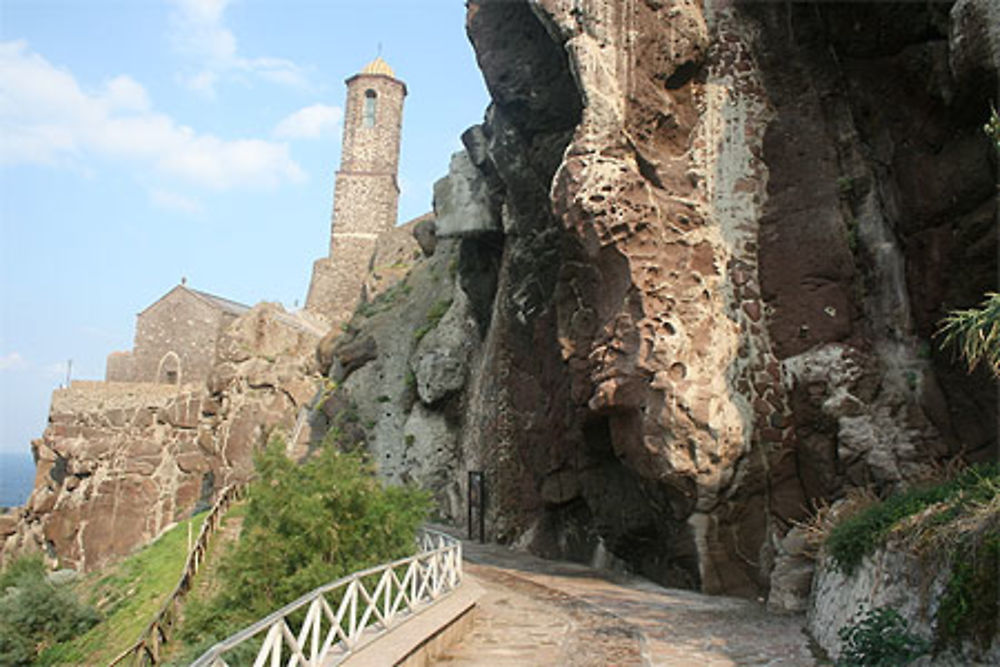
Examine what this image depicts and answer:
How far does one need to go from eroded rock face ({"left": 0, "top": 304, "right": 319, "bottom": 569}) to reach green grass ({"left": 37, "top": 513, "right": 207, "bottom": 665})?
6408 mm

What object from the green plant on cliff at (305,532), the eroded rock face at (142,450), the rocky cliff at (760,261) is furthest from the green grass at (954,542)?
the eroded rock face at (142,450)

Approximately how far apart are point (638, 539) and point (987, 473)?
6560mm

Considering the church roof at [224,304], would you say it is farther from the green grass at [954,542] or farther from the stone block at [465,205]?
the green grass at [954,542]

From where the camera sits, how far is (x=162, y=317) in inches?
1277

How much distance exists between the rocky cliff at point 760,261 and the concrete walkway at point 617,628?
1.04 meters

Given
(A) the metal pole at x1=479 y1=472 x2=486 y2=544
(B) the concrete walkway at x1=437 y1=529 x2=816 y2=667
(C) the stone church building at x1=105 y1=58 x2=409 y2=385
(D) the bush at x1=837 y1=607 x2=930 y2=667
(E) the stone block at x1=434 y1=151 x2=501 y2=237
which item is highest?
(C) the stone church building at x1=105 y1=58 x2=409 y2=385

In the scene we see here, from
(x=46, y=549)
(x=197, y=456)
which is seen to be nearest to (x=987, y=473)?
(x=197, y=456)

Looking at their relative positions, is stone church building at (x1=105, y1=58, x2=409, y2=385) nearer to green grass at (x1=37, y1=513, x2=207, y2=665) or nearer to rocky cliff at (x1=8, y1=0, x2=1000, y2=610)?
green grass at (x1=37, y1=513, x2=207, y2=665)

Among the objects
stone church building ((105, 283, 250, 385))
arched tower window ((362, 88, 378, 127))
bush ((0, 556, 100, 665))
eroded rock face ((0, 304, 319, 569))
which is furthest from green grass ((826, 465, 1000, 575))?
arched tower window ((362, 88, 378, 127))

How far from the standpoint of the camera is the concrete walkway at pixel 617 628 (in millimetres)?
7805

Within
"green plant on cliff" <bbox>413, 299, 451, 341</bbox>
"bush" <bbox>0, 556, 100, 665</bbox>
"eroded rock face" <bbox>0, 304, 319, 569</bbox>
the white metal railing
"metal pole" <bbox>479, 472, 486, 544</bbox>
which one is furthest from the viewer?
"eroded rock face" <bbox>0, 304, 319, 569</bbox>

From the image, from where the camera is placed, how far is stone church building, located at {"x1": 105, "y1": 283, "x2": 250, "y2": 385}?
31734 millimetres

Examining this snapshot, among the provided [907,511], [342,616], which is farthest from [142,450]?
[907,511]

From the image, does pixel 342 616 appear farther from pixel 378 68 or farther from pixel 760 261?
pixel 378 68
